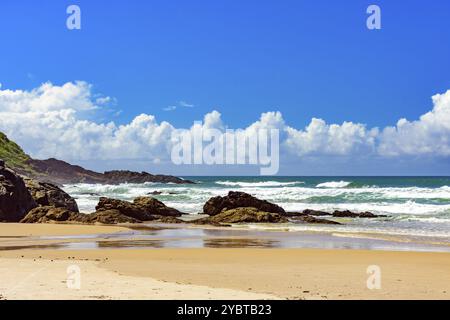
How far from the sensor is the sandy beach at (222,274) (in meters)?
10.2

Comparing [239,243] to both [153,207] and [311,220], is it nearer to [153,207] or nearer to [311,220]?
[311,220]

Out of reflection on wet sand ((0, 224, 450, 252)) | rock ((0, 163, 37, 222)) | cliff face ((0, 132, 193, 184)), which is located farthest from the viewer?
cliff face ((0, 132, 193, 184))

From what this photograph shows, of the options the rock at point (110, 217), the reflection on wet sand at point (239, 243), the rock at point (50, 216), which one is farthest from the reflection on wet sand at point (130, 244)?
the rock at point (50, 216)

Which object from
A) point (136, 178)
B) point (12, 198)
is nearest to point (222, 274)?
point (12, 198)

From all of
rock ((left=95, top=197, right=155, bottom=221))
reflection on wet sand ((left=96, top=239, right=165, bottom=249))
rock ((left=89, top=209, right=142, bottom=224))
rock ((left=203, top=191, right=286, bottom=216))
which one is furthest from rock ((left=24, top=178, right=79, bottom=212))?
reflection on wet sand ((left=96, top=239, right=165, bottom=249))

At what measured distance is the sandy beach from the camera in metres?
10.2

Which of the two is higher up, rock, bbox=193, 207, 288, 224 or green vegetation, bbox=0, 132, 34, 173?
green vegetation, bbox=0, 132, 34, 173

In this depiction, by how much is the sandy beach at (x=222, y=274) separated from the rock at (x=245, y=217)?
47.6 ft

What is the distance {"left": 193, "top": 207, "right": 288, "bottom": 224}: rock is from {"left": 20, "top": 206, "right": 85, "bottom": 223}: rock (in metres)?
6.31

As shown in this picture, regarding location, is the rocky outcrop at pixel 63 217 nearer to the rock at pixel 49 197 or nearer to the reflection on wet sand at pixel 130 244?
the rock at pixel 49 197

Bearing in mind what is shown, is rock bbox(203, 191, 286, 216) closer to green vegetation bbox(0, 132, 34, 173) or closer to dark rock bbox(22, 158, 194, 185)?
green vegetation bbox(0, 132, 34, 173)
